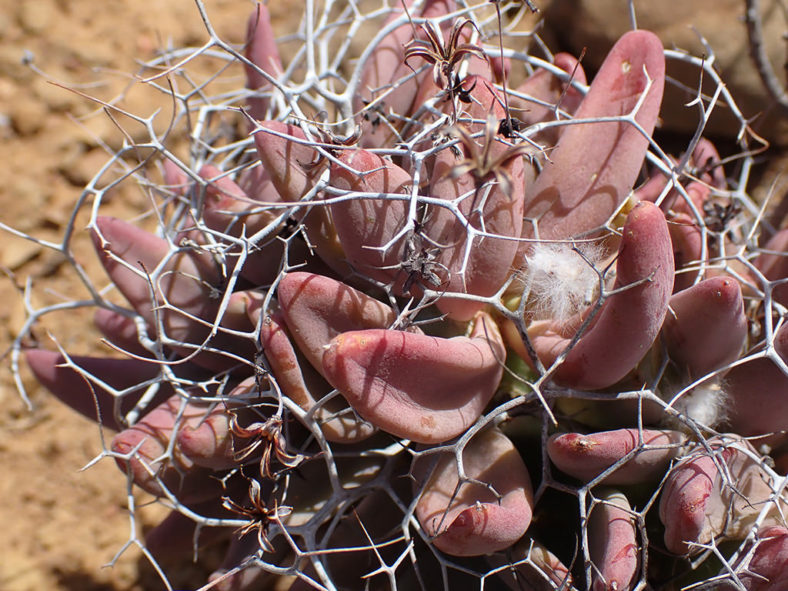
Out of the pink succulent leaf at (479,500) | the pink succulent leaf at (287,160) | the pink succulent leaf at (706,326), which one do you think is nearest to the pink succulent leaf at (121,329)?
the pink succulent leaf at (287,160)

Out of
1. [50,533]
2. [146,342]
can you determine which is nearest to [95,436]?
[50,533]

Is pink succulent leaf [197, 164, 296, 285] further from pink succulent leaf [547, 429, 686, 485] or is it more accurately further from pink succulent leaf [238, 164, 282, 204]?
Result: pink succulent leaf [547, 429, 686, 485]

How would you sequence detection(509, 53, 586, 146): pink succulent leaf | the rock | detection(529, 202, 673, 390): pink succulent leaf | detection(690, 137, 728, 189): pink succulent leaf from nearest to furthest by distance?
detection(529, 202, 673, 390): pink succulent leaf < detection(509, 53, 586, 146): pink succulent leaf < detection(690, 137, 728, 189): pink succulent leaf < the rock

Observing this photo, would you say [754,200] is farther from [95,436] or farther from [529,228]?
[95,436]

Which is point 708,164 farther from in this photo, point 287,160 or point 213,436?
point 213,436

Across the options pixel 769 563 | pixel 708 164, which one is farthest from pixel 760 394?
pixel 708 164

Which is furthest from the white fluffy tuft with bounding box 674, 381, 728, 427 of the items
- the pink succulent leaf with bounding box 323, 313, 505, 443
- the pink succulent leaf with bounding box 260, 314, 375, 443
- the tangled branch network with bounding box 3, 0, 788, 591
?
the pink succulent leaf with bounding box 260, 314, 375, 443

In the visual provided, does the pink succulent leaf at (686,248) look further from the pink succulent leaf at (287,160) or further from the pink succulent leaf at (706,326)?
the pink succulent leaf at (287,160)
